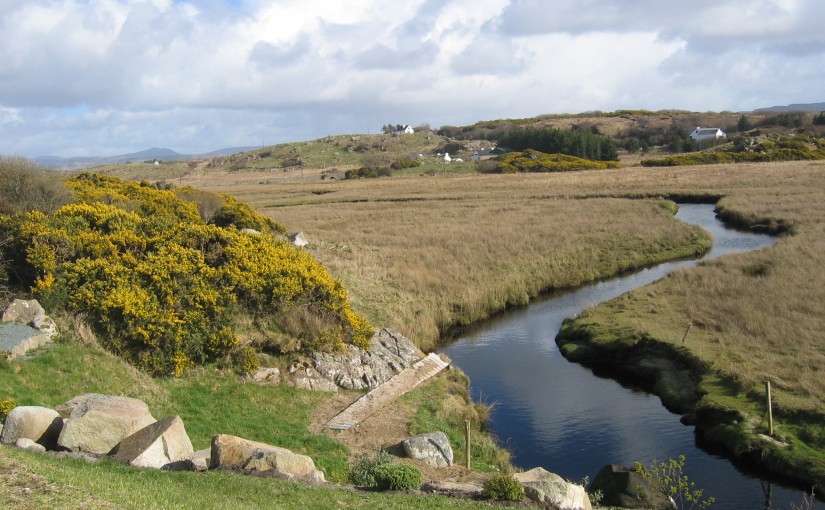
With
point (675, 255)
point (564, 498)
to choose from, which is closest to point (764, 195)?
point (675, 255)

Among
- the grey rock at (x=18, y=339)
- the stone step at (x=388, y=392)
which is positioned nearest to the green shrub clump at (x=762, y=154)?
the stone step at (x=388, y=392)

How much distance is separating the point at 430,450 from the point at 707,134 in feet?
431

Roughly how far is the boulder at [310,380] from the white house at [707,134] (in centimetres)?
12325

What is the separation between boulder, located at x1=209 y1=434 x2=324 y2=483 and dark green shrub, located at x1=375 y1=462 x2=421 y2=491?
3.93ft

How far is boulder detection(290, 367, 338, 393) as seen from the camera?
19.3 metres

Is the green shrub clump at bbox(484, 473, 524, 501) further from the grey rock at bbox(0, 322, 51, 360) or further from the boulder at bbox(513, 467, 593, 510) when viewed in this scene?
the grey rock at bbox(0, 322, 51, 360)

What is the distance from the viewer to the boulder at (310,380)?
19328 millimetres

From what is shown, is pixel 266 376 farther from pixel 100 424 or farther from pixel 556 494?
pixel 556 494

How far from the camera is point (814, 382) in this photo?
18.6 meters

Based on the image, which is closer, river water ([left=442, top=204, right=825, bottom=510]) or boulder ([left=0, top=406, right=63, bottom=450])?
boulder ([left=0, top=406, right=63, bottom=450])

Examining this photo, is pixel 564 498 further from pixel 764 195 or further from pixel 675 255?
pixel 764 195

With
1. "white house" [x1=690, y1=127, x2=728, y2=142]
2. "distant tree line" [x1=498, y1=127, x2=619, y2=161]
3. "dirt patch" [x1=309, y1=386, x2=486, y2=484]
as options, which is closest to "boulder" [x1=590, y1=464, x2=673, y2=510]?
"dirt patch" [x1=309, y1=386, x2=486, y2=484]

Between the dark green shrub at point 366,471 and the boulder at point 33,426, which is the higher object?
the boulder at point 33,426

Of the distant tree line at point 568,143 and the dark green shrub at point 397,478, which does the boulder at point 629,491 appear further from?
the distant tree line at point 568,143
